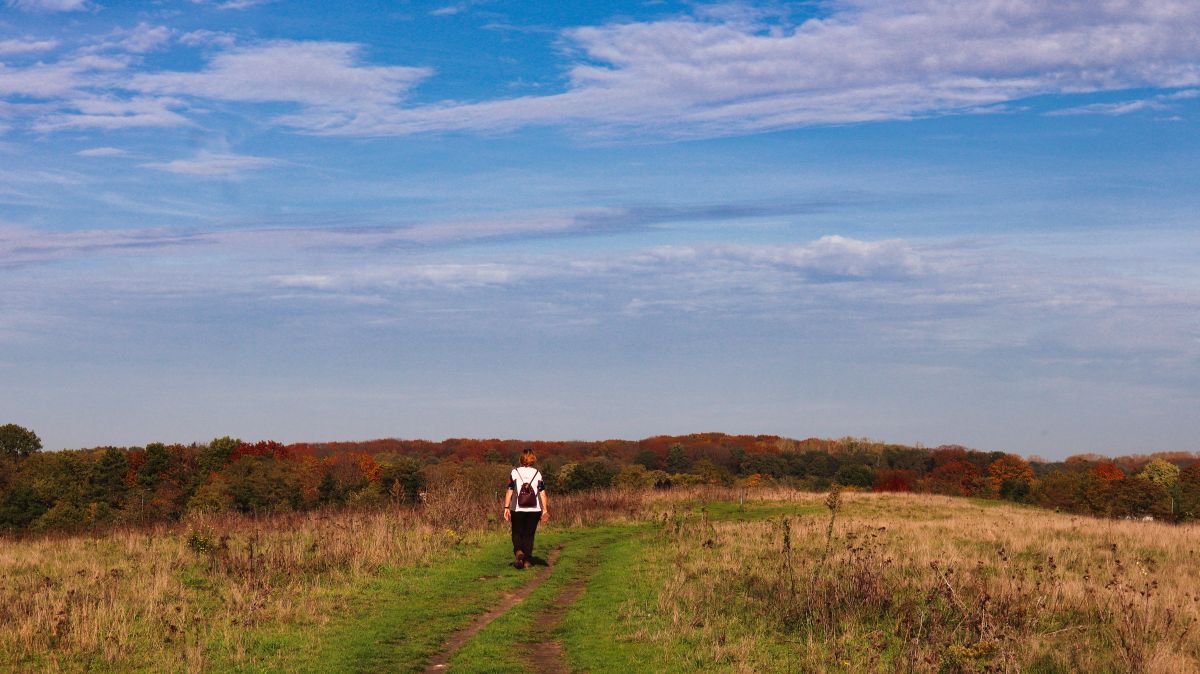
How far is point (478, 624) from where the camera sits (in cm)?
1388

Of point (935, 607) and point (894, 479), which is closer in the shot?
point (935, 607)

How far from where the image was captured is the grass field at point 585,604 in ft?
37.1

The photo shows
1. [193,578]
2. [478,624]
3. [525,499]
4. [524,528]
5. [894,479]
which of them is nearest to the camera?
[478,624]

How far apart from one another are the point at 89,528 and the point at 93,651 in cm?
2094

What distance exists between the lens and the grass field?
11.3 meters

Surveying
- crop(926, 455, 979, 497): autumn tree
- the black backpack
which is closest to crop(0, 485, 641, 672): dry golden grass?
the black backpack

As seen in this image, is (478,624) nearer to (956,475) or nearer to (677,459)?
(677,459)

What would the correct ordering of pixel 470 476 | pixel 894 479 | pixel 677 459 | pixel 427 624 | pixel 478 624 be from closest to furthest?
pixel 427 624, pixel 478 624, pixel 470 476, pixel 894 479, pixel 677 459

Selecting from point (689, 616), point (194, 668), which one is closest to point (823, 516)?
point (689, 616)

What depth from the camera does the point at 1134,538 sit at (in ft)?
87.1

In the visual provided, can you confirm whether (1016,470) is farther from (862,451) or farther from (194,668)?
(194,668)

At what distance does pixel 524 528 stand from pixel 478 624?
5.50 meters

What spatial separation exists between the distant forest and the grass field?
9.21 metres

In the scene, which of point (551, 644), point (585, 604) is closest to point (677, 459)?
point (585, 604)
